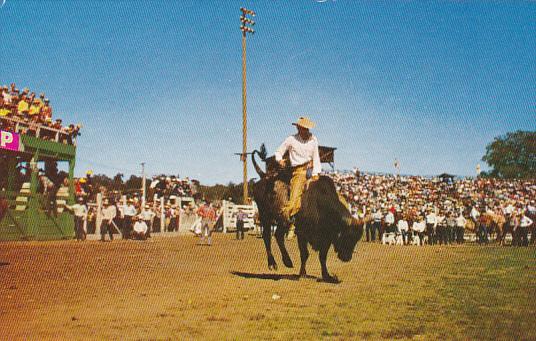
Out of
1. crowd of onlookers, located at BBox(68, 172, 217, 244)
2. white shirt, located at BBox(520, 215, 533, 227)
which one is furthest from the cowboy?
white shirt, located at BBox(520, 215, 533, 227)

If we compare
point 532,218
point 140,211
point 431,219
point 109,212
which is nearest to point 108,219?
point 109,212

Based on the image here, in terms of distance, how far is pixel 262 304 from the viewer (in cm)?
611

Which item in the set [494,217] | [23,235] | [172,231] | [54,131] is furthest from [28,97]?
[494,217]

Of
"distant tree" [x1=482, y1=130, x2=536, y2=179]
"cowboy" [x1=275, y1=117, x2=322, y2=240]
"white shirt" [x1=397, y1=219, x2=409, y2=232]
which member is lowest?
"white shirt" [x1=397, y1=219, x2=409, y2=232]

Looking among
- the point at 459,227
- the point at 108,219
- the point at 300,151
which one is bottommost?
the point at 459,227

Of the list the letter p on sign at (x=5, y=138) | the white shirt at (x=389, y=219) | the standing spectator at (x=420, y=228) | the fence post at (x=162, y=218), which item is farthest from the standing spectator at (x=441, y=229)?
the letter p on sign at (x=5, y=138)

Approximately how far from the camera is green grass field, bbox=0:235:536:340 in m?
4.61

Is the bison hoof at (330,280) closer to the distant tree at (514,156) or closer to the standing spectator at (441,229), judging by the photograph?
the standing spectator at (441,229)

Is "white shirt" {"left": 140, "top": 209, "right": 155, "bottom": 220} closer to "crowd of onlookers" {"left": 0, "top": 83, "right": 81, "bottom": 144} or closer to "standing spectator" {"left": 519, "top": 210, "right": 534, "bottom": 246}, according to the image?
"crowd of onlookers" {"left": 0, "top": 83, "right": 81, "bottom": 144}

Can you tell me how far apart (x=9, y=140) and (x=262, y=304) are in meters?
17.4

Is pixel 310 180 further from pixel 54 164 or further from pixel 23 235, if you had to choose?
pixel 54 164

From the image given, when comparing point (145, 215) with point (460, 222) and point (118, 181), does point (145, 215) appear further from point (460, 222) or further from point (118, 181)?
point (118, 181)

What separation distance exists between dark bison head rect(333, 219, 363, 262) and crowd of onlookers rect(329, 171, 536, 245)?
13.0m

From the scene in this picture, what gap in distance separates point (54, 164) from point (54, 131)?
1.91 meters
